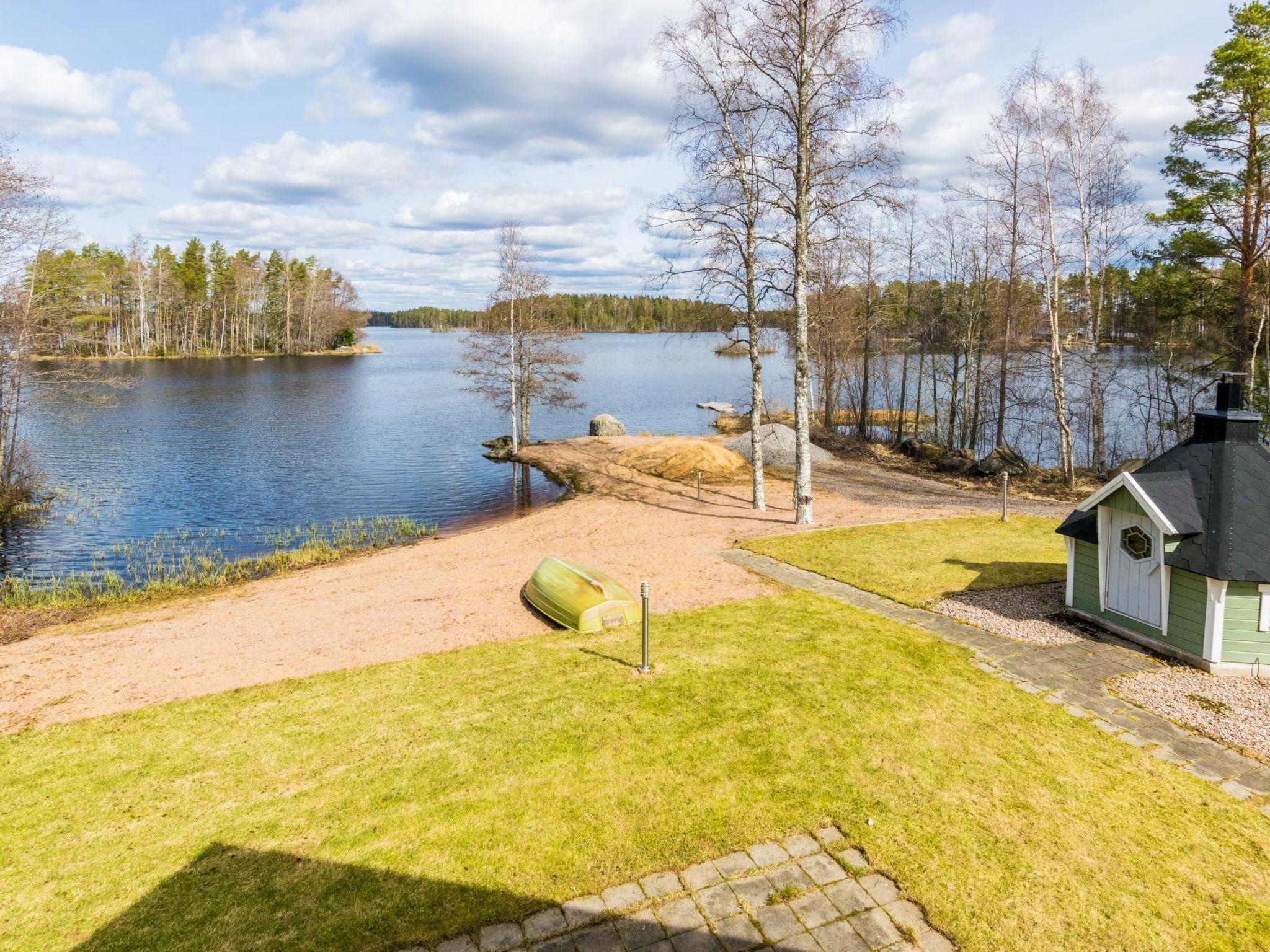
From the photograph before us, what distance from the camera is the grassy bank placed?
16.3 meters

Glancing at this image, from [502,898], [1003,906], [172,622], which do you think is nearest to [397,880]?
[502,898]

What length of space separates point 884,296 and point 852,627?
36.1 meters

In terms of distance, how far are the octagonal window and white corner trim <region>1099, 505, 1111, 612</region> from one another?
0.23 meters

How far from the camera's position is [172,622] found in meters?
13.5

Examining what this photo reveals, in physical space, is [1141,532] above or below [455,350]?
below

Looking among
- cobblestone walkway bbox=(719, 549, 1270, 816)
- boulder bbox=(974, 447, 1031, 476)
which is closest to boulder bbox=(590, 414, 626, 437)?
boulder bbox=(974, 447, 1031, 476)

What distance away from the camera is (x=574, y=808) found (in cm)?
657

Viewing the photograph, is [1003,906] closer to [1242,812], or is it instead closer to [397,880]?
[1242,812]

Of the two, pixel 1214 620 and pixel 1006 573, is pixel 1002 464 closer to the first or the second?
pixel 1006 573

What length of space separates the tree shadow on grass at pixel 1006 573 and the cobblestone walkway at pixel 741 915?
8389 mm

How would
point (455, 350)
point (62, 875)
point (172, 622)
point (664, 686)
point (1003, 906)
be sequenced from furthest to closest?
point (455, 350) → point (172, 622) → point (664, 686) → point (62, 875) → point (1003, 906)

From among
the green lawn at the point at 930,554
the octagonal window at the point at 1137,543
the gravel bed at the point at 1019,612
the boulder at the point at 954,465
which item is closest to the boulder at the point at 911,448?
the boulder at the point at 954,465

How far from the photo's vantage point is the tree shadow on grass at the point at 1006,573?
43.9ft

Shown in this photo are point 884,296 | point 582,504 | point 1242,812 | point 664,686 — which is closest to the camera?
point 1242,812
